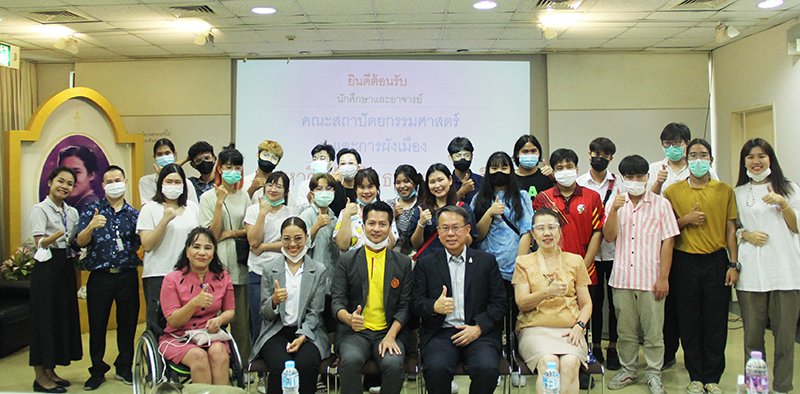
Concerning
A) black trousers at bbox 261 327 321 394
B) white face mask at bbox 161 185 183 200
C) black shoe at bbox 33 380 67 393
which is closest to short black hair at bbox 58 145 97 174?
black shoe at bbox 33 380 67 393

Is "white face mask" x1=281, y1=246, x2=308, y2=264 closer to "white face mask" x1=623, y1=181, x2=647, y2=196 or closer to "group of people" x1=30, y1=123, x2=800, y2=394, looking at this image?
"group of people" x1=30, y1=123, x2=800, y2=394

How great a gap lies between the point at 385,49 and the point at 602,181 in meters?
3.33

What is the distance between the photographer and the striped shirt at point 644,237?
3.35 metres

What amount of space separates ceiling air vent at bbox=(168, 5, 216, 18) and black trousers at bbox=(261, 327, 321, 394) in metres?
3.33

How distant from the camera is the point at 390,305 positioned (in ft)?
9.59

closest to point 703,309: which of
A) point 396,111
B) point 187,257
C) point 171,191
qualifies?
point 187,257

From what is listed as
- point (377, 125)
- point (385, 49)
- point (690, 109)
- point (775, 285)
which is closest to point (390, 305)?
point (775, 285)

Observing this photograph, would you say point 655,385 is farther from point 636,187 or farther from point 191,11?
point 191,11

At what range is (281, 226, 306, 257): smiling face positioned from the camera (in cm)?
297

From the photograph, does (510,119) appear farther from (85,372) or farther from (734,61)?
(85,372)

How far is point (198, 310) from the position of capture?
291cm

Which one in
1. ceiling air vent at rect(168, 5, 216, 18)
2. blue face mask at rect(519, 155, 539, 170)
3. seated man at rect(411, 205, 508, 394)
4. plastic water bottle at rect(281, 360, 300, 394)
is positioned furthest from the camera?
ceiling air vent at rect(168, 5, 216, 18)

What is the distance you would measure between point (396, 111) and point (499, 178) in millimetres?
3151

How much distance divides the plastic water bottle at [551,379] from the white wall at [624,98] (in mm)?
4242
